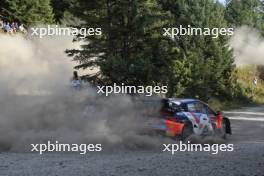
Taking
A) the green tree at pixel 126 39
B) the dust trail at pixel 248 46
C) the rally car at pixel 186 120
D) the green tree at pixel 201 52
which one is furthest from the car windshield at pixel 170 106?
the dust trail at pixel 248 46

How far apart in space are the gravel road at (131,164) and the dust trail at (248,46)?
1891 inches

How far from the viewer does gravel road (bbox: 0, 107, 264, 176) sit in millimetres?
9521

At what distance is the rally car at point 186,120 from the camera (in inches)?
584

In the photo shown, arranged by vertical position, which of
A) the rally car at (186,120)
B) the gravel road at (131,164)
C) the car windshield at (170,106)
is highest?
the car windshield at (170,106)

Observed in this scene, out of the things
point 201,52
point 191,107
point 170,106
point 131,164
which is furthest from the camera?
point 201,52

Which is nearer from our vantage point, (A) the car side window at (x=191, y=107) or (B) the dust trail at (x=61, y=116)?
(B) the dust trail at (x=61, y=116)

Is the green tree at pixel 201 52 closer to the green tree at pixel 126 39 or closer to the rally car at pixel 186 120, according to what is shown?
the green tree at pixel 126 39

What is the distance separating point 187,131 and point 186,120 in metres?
0.33

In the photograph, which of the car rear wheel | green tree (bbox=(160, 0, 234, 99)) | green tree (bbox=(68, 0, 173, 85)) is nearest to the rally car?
the car rear wheel

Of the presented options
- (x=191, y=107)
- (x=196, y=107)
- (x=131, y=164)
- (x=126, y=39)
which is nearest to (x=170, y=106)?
(x=191, y=107)

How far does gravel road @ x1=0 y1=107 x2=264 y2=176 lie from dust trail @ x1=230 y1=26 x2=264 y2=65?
158ft

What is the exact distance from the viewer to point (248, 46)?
62.8 meters

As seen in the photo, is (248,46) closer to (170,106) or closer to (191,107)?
(191,107)

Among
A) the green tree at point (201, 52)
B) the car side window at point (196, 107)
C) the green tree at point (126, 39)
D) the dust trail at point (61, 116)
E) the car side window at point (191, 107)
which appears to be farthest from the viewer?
the green tree at point (201, 52)
